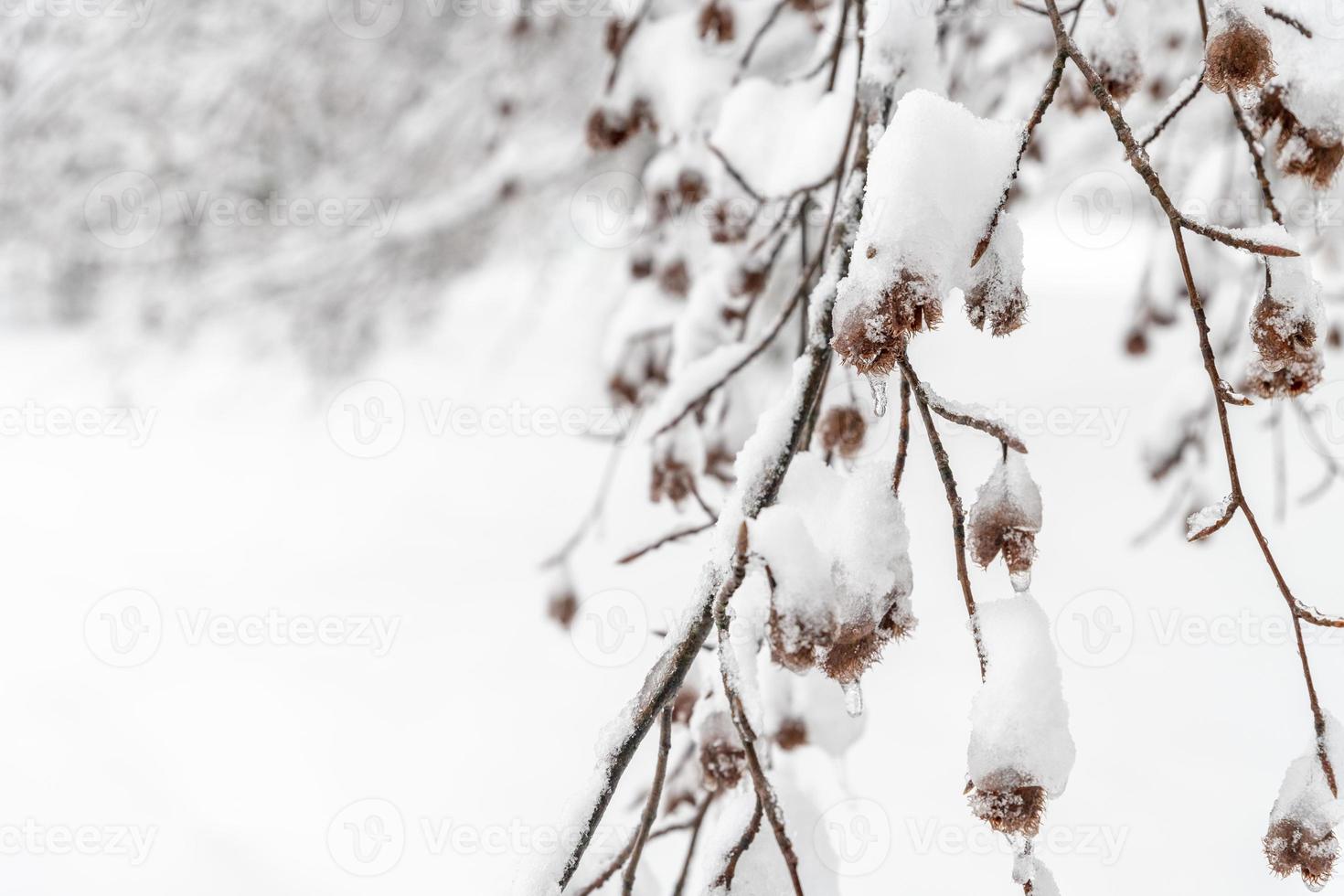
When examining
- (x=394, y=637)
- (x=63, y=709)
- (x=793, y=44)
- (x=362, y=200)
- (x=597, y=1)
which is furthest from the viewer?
(x=362, y=200)

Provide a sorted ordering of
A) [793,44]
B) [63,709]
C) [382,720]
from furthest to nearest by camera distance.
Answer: [63,709] < [382,720] < [793,44]

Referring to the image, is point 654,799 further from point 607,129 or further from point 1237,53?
point 607,129

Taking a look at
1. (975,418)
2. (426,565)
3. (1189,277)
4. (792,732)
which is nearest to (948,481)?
(975,418)

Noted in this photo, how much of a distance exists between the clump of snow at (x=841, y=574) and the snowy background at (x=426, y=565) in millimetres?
301

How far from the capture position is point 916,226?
0.44m

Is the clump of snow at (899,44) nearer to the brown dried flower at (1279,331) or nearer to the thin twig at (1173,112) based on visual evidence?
the thin twig at (1173,112)

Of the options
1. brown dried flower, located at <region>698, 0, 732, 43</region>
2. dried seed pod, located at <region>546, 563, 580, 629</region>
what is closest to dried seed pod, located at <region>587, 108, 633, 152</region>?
brown dried flower, located at <region>698, 0, 732, 43</region>

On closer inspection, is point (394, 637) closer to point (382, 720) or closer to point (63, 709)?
point (382, 720)

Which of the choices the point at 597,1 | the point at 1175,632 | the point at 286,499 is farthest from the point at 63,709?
the point at 1175,632

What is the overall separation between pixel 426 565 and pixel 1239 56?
3940mm

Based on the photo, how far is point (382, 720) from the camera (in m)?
2.97

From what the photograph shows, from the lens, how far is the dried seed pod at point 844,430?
85 cm

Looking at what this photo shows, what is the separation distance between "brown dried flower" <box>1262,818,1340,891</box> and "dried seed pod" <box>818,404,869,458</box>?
42 cm

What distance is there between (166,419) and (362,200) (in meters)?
3.83
